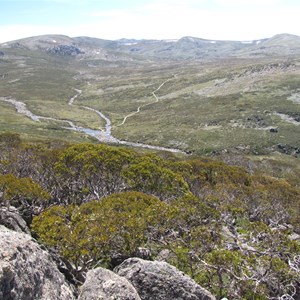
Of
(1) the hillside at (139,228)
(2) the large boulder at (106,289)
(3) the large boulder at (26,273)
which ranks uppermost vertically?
(3) the large boulder at (26,273)

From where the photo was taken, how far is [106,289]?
15.2 metres

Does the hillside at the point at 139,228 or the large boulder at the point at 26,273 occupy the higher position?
the large boulder at the point at 26,273

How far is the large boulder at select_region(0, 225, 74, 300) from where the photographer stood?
41.5 feet

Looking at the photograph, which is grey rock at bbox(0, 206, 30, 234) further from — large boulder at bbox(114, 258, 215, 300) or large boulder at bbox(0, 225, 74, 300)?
large boulder at bbox(114, 258, 215, 300)

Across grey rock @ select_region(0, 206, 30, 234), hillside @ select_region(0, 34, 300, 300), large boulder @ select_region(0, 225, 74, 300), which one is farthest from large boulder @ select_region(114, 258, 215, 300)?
grey rock @ select_region(0, 206, 30, 234)

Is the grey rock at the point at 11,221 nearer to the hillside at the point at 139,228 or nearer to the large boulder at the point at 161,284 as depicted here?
the hillside at the point at 139,228

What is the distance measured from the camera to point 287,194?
47.5 metres

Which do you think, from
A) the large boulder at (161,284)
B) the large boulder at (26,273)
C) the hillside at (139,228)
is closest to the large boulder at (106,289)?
the hillside at (139,228)

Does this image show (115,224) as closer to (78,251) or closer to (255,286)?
(78,251)

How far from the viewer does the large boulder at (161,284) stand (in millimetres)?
17469

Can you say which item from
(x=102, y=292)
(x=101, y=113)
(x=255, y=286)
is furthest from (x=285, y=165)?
(x=101, y=113)

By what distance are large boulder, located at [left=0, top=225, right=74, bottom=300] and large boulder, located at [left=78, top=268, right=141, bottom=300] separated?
1277 millimetres

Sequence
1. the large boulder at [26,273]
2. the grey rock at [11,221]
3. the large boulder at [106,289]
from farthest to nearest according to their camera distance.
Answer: the grey rock at [11,221] → the large boulder at [106,289] → the large boulder at [26,273]

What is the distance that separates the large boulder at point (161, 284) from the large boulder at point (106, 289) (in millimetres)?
1949
